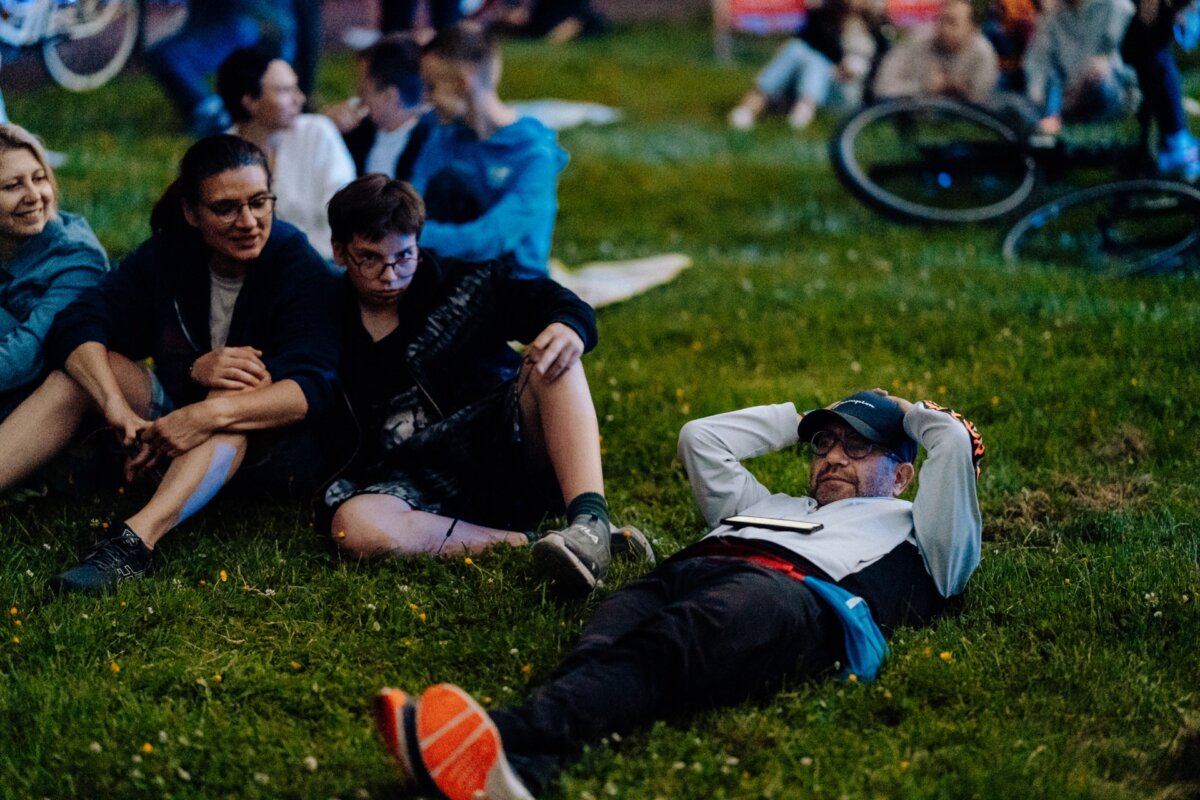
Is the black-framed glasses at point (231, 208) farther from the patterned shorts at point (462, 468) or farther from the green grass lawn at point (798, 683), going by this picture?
the green grass lawn at point (798, 683)

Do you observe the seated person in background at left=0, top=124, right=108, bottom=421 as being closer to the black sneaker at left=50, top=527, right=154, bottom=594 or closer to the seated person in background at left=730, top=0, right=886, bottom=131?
the black sneaker at left=50, top=527, right=154, bottom=594

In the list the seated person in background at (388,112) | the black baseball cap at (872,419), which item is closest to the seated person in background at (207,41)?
the seated person in background at (388,112)

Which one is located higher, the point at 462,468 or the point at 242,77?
the point at 242,77

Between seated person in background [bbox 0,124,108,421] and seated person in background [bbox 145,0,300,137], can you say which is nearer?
seated person in background [bbox 0,124,108,421]

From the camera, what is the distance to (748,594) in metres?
3.99

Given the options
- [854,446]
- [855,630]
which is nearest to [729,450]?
[854,446]

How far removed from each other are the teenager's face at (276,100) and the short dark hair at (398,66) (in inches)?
16.8

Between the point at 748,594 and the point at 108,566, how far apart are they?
2.23 metres

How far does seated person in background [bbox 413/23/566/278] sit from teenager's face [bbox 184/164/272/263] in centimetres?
128

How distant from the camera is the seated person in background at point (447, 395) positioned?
505 centimetres

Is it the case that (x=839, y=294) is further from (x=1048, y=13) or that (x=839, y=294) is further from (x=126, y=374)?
(x=126, y=374)

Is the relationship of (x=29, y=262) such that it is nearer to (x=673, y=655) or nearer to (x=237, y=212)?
(x=237, y=212)

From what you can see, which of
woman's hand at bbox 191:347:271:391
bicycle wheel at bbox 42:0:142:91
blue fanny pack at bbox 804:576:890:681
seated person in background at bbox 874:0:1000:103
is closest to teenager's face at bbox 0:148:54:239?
woman's hand at bbox 191:347:271:391

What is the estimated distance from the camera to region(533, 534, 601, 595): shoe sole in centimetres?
462
